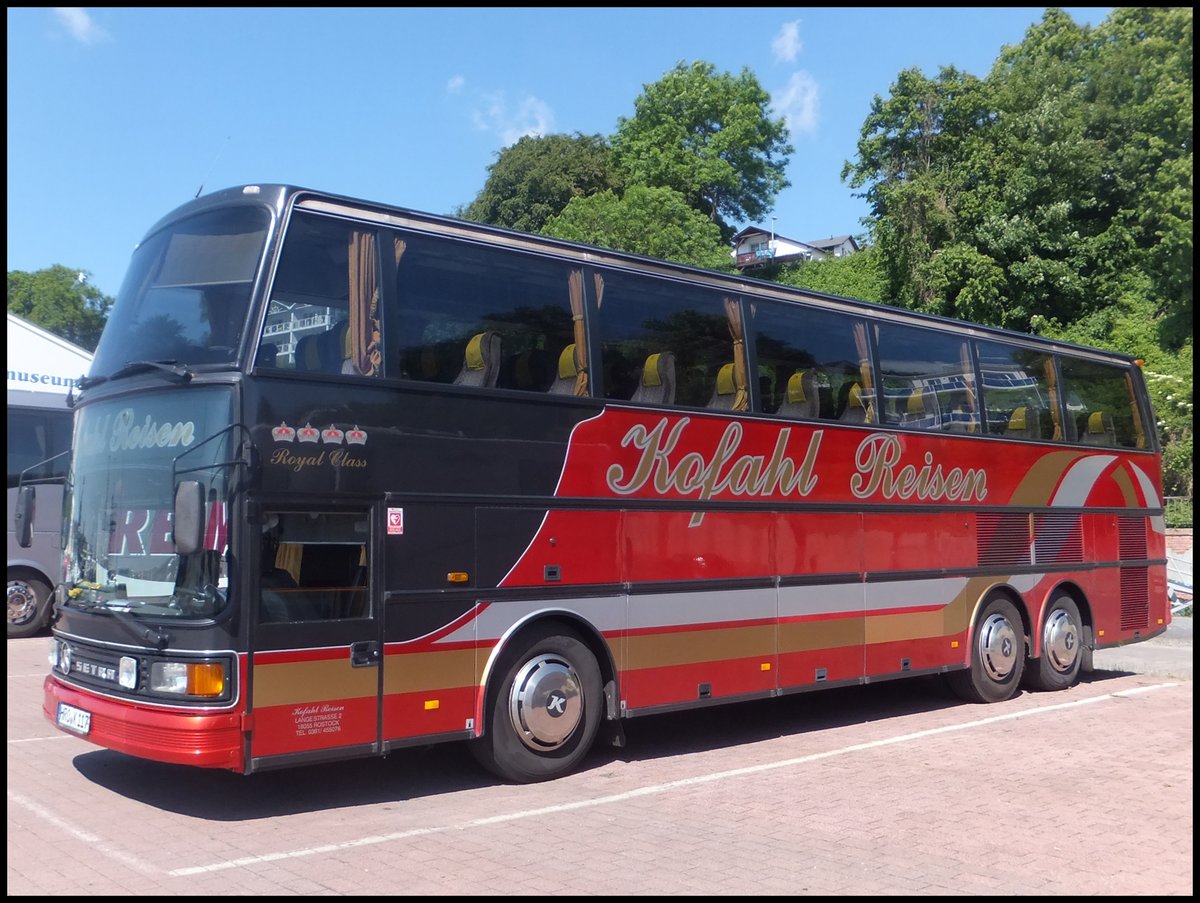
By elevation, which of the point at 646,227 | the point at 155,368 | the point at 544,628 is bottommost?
the point at 544,628

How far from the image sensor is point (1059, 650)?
542 inches

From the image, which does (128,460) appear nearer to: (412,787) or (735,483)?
(412,787)

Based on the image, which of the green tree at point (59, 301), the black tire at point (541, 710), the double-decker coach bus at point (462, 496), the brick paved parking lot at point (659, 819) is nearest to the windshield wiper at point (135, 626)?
the double-decker coach bus at point (462, 496)

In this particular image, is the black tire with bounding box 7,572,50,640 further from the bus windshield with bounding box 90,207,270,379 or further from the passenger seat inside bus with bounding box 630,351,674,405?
the passenger seat inside bus with bounding box 630,351,674,405

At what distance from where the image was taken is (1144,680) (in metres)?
14.9

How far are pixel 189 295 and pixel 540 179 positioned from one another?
142 feet

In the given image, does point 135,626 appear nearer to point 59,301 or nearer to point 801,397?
point 801,397

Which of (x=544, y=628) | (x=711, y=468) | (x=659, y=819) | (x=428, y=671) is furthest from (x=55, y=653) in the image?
(x=711, y=468)

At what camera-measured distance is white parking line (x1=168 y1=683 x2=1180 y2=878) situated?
627 centimetres

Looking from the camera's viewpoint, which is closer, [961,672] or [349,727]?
[349,727]

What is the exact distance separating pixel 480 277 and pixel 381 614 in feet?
8.48

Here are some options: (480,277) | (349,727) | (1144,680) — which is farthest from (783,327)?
(1144,680)

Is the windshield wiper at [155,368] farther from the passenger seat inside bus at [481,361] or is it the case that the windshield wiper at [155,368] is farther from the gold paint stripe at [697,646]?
the gold paint stripe at [697,646]

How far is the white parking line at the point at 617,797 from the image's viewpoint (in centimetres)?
627
